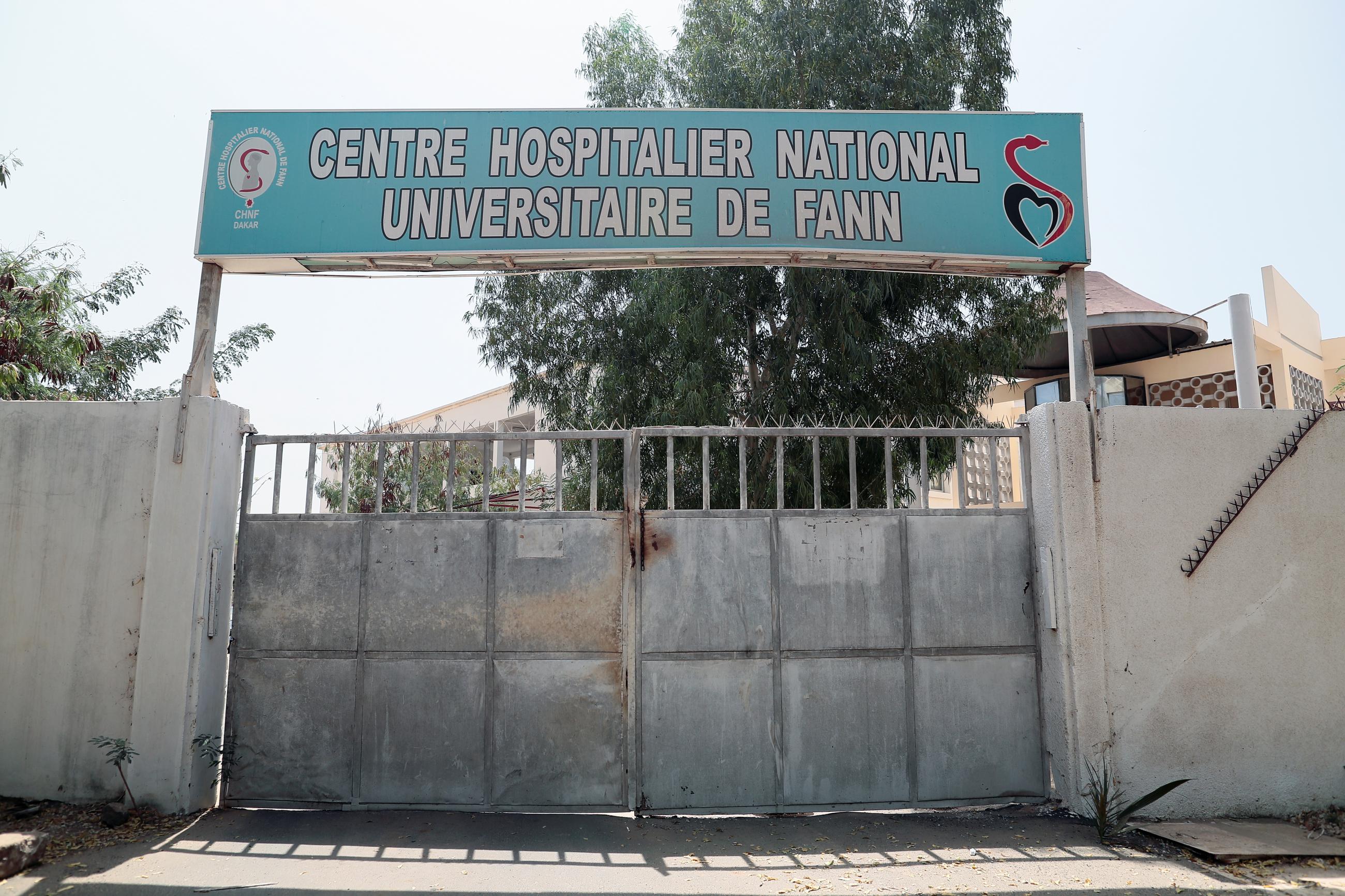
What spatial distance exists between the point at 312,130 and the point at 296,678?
3381mm

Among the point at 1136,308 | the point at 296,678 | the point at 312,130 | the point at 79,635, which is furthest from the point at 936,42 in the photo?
the point at 79,635

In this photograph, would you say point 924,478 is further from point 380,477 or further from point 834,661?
point 380,477

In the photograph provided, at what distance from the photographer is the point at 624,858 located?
166 inches

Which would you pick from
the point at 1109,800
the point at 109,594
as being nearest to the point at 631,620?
the point at 1109,800

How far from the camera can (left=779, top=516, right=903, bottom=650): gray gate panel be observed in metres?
5.02

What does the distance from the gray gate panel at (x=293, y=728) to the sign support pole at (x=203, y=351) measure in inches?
55.0

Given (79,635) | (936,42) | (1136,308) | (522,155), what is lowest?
(79,635)

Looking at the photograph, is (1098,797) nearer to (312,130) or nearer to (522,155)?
(522,155)

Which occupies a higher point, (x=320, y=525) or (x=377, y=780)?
(x=320, y=525)

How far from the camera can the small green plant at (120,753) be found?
460 cm

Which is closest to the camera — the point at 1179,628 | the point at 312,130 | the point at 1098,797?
the point at 1098,797

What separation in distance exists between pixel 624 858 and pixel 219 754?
8.29 ft

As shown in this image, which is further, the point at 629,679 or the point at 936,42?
the point at 936,42

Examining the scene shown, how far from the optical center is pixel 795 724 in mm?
4930
